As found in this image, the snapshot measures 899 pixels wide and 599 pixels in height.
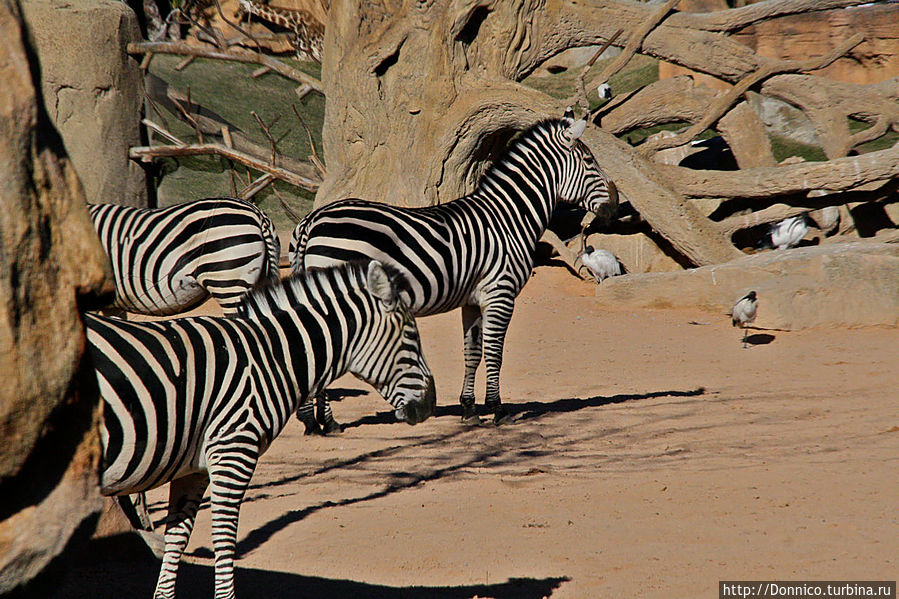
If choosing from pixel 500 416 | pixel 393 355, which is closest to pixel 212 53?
pixel 500 416

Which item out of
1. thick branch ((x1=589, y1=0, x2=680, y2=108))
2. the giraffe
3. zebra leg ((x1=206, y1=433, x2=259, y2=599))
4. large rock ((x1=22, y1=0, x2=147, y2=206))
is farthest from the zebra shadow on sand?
the giraffe

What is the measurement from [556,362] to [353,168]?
15.5 feet

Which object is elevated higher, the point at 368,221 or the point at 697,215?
the point at 697,215

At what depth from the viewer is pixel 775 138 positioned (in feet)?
58.2

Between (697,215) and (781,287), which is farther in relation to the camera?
(697,215)

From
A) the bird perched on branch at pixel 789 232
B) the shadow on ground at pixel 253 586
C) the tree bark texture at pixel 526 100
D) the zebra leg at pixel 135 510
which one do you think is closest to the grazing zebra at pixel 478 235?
the zebra leg at pixel 135 510

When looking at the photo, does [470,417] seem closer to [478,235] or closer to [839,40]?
[478,235]

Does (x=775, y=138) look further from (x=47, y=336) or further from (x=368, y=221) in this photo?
(x=47, y=336)

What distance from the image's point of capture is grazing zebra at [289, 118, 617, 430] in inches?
269

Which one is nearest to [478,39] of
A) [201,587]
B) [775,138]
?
[775,138]

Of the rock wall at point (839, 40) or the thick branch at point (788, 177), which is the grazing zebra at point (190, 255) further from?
the rock wall at point (839, 40)

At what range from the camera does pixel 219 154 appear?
12.3m

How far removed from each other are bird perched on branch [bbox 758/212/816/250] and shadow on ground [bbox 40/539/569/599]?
389 inches

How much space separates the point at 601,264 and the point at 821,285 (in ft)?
10.1
